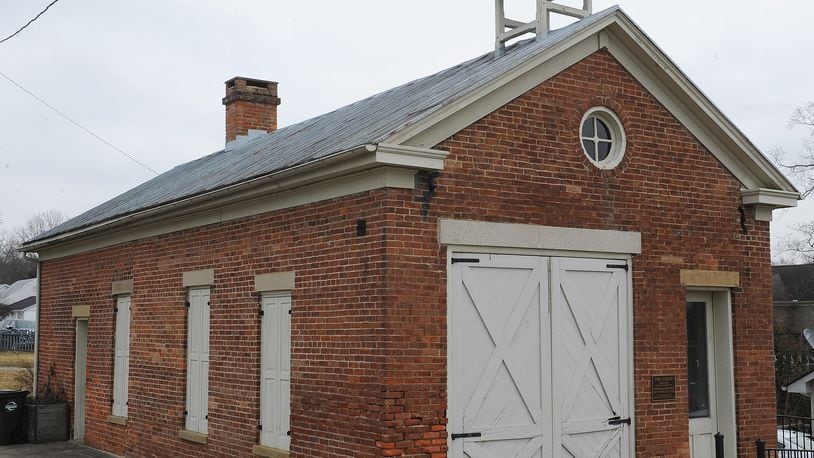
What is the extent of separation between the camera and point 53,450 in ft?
51.8

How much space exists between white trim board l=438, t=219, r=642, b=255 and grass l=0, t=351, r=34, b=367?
107 ft

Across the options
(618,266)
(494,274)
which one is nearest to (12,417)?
(494,274)

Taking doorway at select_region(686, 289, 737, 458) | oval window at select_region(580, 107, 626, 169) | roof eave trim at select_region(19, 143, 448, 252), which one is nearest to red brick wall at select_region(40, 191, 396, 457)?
roof eave trim at select_region(19, 143, 448, 252)

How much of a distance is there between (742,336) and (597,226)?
2.71 metres

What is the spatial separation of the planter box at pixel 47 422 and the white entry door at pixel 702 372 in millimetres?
10988

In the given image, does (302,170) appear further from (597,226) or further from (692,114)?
(692,114)

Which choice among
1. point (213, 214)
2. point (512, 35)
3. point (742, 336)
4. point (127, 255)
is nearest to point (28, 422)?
point (127, 255)

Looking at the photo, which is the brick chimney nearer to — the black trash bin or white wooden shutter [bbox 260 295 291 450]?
the black trash bin

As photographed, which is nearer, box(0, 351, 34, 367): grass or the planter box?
the planter box

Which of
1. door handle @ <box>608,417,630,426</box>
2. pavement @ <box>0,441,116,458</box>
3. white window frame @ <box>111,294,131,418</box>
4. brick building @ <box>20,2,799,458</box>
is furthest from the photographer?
pavement @ <box>0,441,116,458</box>

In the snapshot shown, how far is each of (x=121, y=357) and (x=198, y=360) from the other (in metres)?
3.14

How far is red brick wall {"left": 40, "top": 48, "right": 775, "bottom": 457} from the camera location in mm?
9195

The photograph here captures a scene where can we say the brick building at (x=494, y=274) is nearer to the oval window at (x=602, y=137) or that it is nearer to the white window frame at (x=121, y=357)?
the oval window at (x=602, y=137)

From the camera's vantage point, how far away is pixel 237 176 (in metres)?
12.4
